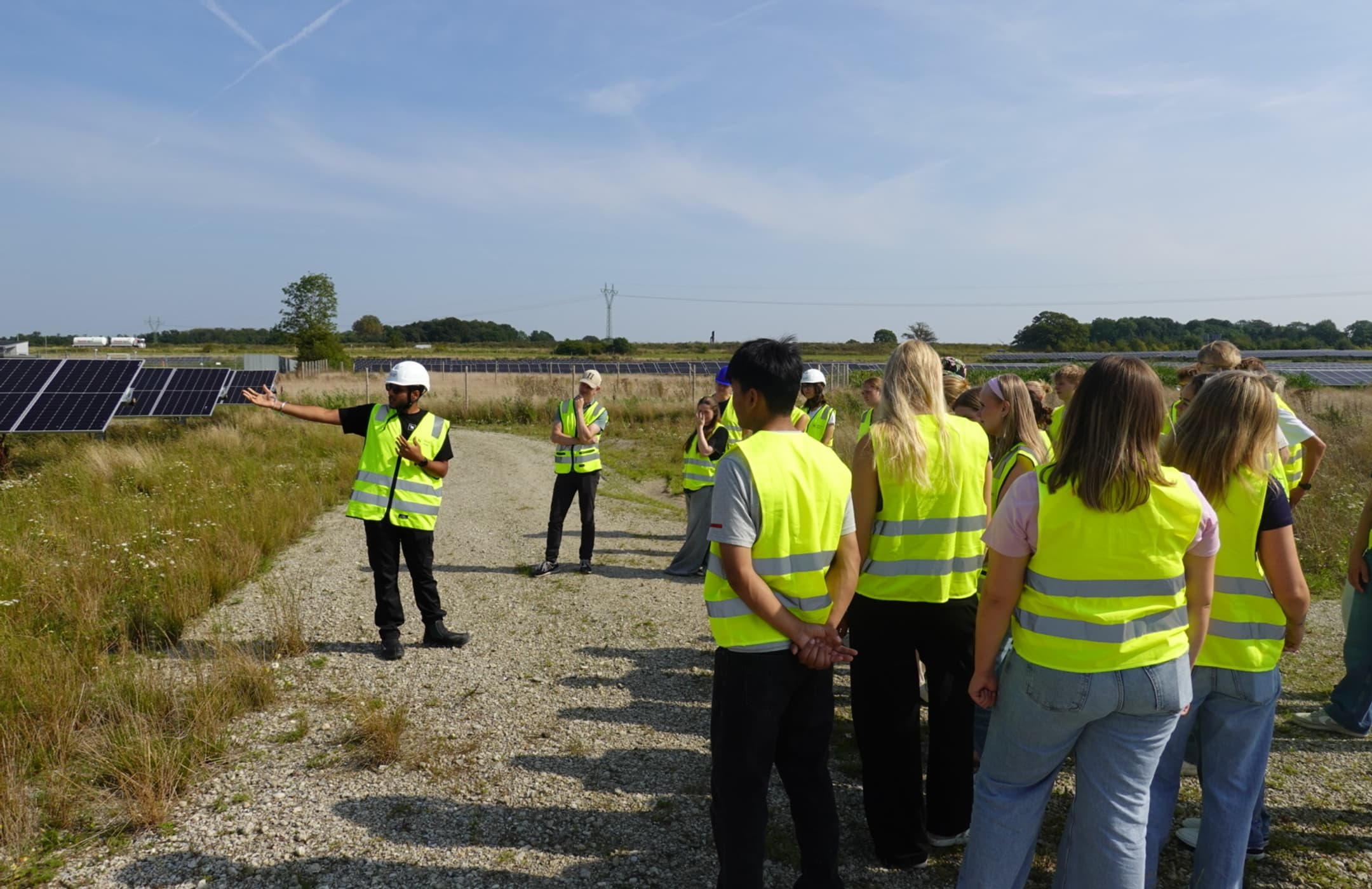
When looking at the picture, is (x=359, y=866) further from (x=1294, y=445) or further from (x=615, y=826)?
(x=1294, y=445)

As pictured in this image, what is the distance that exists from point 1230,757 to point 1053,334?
6302cm

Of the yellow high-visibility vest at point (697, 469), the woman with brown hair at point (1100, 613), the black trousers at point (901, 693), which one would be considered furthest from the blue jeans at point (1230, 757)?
the yellow high-visibility vest at point (697, 469)

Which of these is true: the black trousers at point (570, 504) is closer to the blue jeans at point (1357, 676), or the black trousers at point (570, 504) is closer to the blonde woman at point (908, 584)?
the blonde woman at point (908, 584)

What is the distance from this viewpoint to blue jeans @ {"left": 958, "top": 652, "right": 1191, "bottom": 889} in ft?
7.65

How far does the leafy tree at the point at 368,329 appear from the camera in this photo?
11712 cm

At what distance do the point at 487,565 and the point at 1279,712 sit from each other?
6.78 metres

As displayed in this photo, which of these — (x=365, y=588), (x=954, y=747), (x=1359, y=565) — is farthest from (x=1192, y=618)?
(x=365, y=588)

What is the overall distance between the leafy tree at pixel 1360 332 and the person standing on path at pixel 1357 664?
75.5m

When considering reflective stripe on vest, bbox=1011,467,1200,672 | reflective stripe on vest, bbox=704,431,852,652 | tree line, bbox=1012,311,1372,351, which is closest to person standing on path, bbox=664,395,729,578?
reflective stripe on vest, bbox=704,431,852,652

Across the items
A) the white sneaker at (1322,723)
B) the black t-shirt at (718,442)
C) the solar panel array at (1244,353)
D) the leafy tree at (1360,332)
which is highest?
the leafy tree at (1360,332)

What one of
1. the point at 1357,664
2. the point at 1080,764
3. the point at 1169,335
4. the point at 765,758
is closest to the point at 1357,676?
the point at 1357,664

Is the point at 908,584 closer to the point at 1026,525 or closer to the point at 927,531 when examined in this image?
the point at 927,531

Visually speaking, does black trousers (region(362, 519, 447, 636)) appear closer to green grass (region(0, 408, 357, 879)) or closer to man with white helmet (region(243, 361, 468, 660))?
man with white helmet (region(243, 361, 468, 660))

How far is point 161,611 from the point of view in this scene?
608cm
